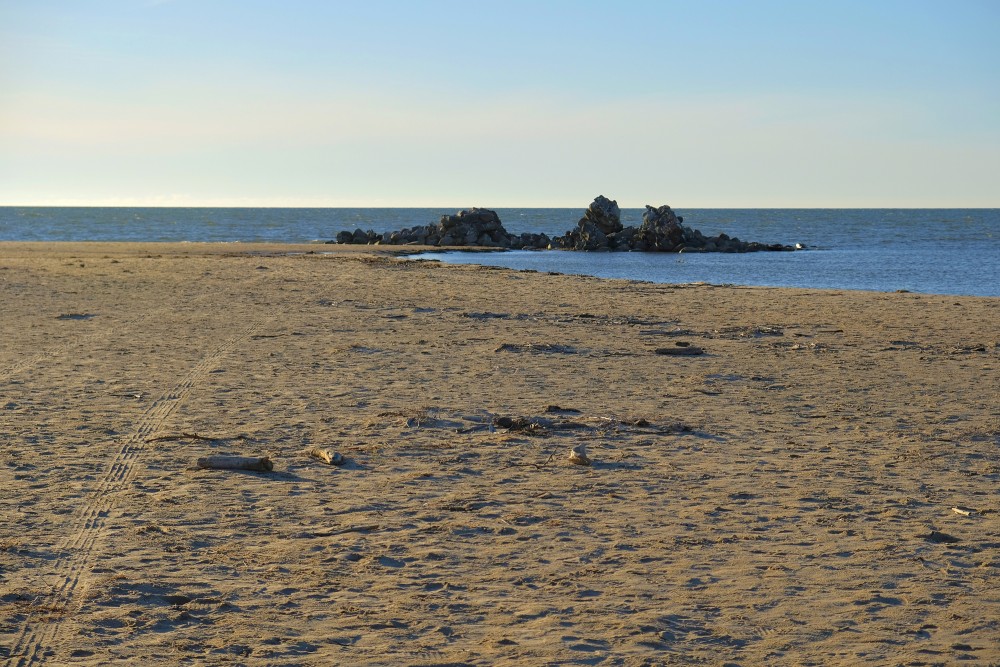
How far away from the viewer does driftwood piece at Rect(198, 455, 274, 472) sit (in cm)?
823

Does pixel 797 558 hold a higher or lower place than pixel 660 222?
lower

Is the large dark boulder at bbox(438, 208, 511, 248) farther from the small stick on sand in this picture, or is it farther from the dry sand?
the small stick on sand

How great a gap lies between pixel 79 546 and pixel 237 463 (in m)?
2.04

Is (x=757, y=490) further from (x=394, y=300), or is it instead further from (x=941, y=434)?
(x=394, y=300)

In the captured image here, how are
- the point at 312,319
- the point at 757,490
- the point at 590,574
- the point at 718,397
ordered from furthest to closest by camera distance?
the point at 312,319 → the point at 718,397 → the point at 757,490 → the point at 590,574

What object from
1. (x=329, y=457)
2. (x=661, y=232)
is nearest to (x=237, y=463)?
(x=329, y=457)

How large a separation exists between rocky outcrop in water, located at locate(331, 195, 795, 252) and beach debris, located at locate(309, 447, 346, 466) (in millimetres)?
60198

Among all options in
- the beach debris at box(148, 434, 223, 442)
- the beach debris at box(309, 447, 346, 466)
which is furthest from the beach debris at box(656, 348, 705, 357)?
the beach debris at box(148, 434, 223, 442)

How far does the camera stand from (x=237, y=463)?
8289 mm

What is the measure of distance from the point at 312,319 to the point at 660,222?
5233 centimetres

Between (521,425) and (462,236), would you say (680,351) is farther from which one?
(462,236)

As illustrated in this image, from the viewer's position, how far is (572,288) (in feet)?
96.5

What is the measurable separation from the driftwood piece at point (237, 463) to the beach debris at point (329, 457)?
1.58ft

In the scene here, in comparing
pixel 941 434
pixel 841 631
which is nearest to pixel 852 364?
pixel 941 434
